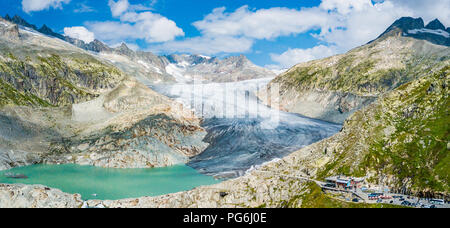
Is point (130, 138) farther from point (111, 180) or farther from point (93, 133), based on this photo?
point (111, 180)

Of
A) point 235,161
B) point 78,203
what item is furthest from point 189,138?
point 78,203

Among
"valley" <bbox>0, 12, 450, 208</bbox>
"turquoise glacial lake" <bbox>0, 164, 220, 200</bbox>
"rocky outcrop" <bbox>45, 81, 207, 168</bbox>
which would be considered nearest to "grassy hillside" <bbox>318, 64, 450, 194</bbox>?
"valley" <bbox>0, 12, 450, 208</bbox>

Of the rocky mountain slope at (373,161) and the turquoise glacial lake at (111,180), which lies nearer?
the rocky mountain slope at (373,161)

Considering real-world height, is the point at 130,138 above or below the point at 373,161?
above

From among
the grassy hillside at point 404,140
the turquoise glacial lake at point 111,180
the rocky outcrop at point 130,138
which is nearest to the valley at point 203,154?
the grassy hillside at point 404,140

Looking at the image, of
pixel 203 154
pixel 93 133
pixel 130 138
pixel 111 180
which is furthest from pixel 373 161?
pixel 93 133

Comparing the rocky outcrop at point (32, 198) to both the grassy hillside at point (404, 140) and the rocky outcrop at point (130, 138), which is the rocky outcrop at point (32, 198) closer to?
the rocky outcrop at point (130, 138)

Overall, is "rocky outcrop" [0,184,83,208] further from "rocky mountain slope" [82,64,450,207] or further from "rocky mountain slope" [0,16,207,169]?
"rocky mountain slope" [0,16,207,169]

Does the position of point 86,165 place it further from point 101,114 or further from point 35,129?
point 101,114
